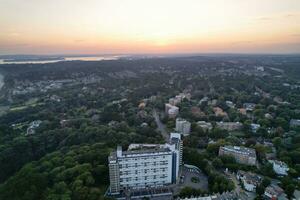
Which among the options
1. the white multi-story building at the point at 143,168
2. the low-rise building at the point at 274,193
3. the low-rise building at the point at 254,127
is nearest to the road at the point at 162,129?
the white multi-story building at the point at 143,168

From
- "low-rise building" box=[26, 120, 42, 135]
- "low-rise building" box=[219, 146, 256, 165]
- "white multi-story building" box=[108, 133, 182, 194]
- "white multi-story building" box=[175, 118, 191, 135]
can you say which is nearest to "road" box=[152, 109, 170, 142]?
"white multi-story building" box=[175, 118, 191, 135]

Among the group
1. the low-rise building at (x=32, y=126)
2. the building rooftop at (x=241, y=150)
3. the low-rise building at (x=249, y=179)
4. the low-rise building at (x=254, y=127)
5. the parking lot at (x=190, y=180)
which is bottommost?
the parking lot at (x=190, y=180)

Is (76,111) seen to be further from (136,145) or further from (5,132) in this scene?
(136,145)

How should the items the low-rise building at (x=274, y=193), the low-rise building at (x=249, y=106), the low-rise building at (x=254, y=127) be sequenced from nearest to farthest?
the low-rise building at (x=274, y=193) < the low-rise building at (x=254, y=127) < the low-rise building at (x=249, y=106)

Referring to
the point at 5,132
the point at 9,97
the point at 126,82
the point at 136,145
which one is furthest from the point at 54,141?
the point at 126,82

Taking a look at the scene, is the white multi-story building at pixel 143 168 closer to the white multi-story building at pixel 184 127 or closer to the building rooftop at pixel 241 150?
the building rooftop at pixel 241 150
